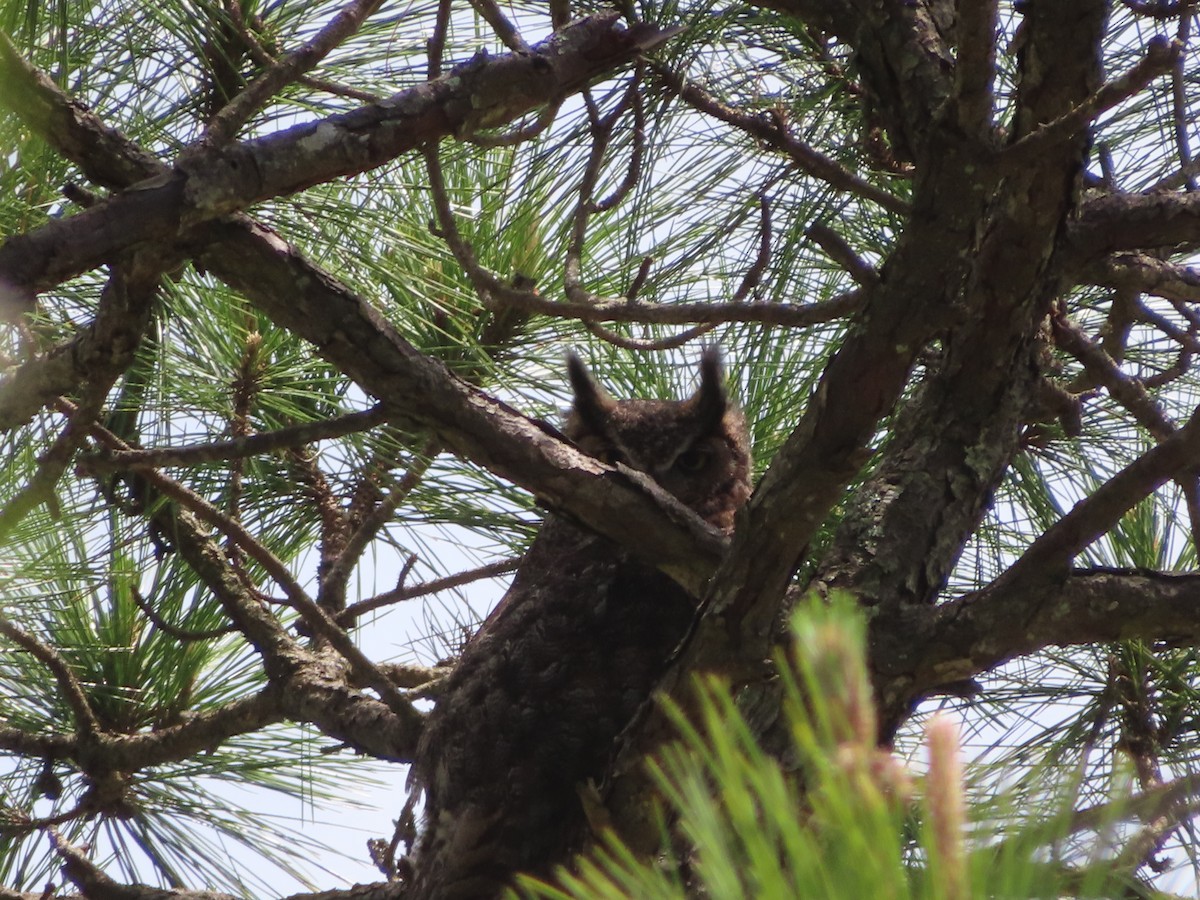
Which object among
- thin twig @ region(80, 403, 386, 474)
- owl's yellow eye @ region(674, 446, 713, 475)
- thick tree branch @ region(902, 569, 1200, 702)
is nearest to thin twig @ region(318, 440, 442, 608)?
owl's yellow eye @ region(674, 446, 713, 475)

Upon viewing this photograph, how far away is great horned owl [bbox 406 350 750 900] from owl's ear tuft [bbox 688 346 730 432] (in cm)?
41

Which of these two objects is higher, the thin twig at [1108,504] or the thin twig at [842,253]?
the thin twig at [842,253]

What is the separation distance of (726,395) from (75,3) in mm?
1374

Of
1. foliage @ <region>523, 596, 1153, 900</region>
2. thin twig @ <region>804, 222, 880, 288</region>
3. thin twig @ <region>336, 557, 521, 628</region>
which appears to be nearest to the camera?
foliage @ <region>523, 596, 1153, 900</region>

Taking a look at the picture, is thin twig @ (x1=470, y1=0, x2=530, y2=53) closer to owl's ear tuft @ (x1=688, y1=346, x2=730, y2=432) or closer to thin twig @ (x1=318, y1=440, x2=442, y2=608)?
thin twig @ (x1=318, y1=440, x2=442, y2=608)

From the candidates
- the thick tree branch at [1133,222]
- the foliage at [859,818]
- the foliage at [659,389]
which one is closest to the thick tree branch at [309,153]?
the foliage at [659,389]

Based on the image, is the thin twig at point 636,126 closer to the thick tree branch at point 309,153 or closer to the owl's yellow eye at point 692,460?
the thick tree branch at point 309,153

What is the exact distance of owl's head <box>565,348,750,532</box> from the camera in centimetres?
237

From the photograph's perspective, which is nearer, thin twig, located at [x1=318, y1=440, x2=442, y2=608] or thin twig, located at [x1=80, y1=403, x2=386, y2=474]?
thin twig, located at [x1=80, y1=403, x2=386, y2=474]

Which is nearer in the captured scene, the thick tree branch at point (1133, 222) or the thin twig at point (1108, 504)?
the thin twig at point (1108, 504)

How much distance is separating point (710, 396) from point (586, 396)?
0.82 feet

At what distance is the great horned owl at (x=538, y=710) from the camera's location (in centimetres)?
180

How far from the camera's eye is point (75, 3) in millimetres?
1633

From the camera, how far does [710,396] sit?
2.45 meters
